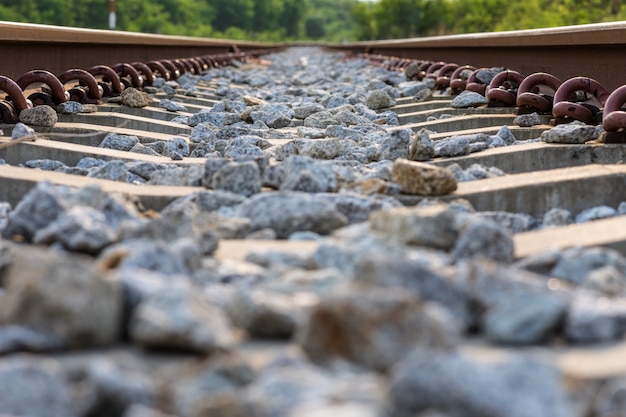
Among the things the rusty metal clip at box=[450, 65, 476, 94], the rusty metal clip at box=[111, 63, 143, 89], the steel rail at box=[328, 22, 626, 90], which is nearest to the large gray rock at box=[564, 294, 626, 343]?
the steel rail at box=[328, 22, 626, 90]

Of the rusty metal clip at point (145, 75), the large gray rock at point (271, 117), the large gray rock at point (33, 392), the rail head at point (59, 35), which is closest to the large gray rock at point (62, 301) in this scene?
the large gray rock at point (33, 392)

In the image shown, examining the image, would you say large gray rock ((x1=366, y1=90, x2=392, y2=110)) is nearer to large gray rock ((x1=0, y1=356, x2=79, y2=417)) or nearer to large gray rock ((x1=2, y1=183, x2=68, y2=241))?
large gray rock ((x1=2, y1=183, x2=68, y2=241))

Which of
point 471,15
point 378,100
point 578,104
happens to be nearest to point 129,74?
point 378,100

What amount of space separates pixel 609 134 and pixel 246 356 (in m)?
2.89

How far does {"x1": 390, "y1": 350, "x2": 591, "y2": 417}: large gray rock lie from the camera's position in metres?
1.43

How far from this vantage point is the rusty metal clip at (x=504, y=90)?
255 inches

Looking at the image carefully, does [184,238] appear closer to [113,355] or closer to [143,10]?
[113,355]

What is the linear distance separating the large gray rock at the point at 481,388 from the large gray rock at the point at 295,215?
1.29 metres

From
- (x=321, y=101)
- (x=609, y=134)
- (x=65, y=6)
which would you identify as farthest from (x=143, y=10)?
(x=609, y=134)

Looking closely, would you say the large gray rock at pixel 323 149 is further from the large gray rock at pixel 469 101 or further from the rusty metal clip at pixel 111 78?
the rusty metal clip at pixel 111 78

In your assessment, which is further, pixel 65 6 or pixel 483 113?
pixel 65 6

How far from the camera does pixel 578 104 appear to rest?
5.08 meters

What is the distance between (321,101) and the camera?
832 cm

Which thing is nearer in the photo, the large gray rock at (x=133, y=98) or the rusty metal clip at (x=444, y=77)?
the large gray rock at (x=133, y=98)
